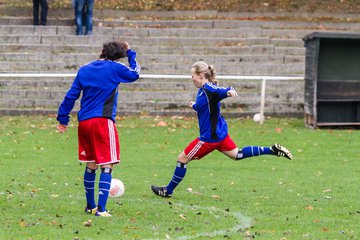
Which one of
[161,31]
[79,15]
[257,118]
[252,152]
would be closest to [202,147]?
[252,152]

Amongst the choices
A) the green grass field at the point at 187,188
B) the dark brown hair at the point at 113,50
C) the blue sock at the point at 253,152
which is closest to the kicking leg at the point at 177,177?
the green grass field at the point at 187,188

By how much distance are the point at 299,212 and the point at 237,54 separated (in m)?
14.6

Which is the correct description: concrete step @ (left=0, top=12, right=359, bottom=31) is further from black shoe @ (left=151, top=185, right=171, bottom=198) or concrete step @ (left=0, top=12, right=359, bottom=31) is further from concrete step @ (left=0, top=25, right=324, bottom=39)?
black shoe @ (left=151, top=185, right=171, bottom=198)

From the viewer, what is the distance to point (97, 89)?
31.8ft

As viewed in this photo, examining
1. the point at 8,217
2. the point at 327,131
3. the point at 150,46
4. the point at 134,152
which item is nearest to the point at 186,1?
the point at 150,46

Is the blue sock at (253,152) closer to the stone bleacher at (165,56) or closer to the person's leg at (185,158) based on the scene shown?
the person's leg at (185,158)

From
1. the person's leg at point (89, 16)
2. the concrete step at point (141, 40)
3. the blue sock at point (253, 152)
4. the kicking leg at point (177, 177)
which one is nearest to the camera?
the kicking leg at point (177, 177)

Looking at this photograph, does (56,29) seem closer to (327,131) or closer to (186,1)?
(186,1)

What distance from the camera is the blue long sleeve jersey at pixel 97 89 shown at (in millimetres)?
9695

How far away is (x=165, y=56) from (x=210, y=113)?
1301 cm

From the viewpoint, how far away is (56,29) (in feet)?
83.7

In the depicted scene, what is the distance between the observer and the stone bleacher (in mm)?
21828

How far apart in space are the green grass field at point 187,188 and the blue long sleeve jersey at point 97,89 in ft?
3.37

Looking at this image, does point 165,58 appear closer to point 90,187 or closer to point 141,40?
point 141,40
